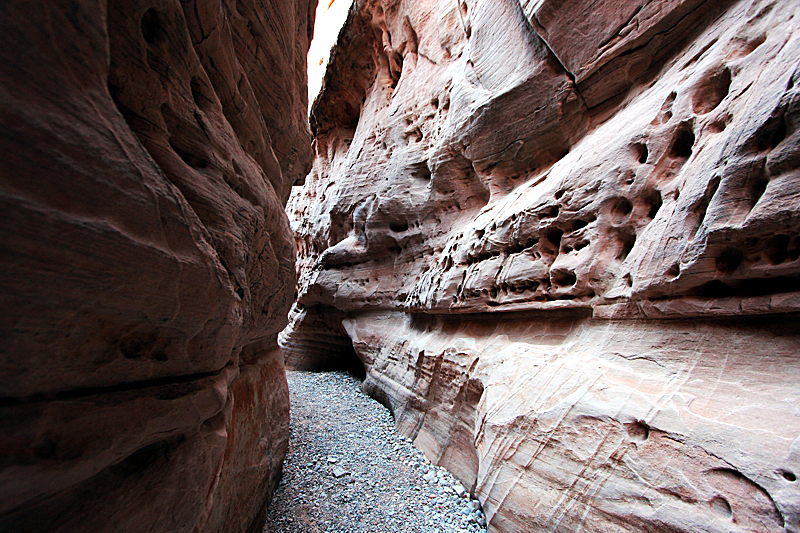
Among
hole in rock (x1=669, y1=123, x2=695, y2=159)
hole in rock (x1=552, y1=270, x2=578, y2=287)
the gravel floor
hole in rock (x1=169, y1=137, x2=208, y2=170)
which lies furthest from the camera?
hole in rock (x1=552, y1=270, x2=578, y2=287)

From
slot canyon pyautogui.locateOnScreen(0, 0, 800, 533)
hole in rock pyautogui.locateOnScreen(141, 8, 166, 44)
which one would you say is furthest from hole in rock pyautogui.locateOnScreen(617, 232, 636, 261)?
hole in rock pyautogui.locateOnScreen(141, 8, 166, 44)

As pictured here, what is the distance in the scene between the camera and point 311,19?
157 inches

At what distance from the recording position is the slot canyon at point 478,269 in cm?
95

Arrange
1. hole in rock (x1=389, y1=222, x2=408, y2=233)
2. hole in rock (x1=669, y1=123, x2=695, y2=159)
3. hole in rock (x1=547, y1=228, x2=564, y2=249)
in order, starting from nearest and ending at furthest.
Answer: hole in rock (x1=669, y1=123, x2=695, y2=159) < hole in rock (x1=547, y1=228, x2=564, y2=249) < hole in rock (x1=389, y1=222, x2=408, y2=233)

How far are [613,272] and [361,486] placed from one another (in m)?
3.26

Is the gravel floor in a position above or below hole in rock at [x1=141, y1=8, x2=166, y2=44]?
below

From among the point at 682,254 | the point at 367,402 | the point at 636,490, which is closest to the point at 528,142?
the point at 682,254

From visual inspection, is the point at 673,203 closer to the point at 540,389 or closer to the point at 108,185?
the point at 540,389

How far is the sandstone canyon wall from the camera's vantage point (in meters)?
0.85

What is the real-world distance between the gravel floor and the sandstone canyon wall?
3.36 ft

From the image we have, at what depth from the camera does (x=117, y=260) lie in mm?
1035

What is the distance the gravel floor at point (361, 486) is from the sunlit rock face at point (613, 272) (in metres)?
0.33

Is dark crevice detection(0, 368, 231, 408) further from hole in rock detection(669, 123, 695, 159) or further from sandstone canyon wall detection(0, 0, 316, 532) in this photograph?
hole in rock detection(669, 123, 695, 159)

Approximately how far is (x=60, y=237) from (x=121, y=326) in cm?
38
